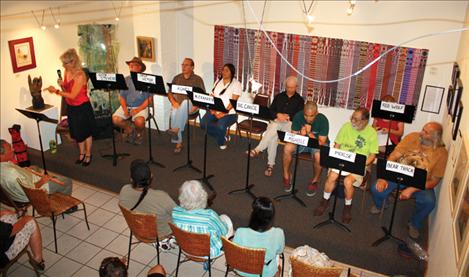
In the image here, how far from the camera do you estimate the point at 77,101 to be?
5.18 metres

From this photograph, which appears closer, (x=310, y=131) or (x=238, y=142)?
(x=310, y=131)

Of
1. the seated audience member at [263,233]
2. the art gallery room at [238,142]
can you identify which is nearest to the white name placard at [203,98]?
the art gallery room at [238,142]

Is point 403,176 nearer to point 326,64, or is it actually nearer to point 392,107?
point 392,107

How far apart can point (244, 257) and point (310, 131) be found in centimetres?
212

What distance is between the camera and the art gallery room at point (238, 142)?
11.8ft

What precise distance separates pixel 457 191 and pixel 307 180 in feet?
7.24

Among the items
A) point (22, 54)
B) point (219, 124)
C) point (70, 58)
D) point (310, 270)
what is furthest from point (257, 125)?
point (22, 54)

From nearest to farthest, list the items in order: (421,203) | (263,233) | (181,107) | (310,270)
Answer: (310,270), (263,233), (421,203), (181,107)

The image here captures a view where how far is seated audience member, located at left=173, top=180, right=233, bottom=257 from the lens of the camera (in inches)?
134

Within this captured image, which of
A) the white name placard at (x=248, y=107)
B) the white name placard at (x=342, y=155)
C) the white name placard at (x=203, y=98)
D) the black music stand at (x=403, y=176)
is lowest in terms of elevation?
the black music stand at (x=403, y=176)

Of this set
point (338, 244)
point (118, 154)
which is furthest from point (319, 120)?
point (118, 154)

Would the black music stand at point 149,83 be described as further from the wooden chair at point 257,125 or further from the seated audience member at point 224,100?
the wooden chair at point 257,125

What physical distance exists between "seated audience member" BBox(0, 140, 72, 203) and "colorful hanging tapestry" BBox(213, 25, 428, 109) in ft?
11.0

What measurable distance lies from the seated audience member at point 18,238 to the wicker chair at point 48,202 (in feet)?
0.71
